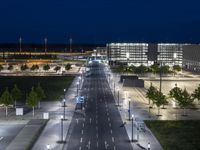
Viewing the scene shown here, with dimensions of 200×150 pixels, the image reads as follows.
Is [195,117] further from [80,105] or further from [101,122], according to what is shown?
[80,105]

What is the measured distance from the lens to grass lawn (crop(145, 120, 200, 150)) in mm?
44906

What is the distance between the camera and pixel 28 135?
4850 cm

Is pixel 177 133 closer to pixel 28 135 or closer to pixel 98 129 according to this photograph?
pixel 98 129

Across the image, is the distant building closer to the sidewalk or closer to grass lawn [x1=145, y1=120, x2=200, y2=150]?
the sidewalk

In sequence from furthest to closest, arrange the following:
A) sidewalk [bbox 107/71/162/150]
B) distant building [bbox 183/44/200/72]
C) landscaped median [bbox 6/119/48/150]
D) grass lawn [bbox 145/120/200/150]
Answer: distant building [bbox 183/44/200/72] < sidewalk [bbox 107/71/162/150] < grass lawn [bbox 145/120/200/150] < landscaped median [bbox 6/119/48/150]

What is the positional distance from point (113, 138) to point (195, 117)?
59.0ft

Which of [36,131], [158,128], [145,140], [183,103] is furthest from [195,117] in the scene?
[36,131]

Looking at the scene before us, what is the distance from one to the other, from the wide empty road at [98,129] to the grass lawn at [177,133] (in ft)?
12.1

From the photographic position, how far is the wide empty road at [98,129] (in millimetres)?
45031

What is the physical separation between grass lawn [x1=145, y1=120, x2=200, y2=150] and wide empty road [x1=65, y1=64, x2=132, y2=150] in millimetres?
3698

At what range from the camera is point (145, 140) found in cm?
4753

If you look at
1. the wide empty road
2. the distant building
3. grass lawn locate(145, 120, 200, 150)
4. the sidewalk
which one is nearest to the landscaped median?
the wide empty road

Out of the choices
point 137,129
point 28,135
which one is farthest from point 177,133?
point 28,135

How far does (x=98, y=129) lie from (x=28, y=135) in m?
8.62
